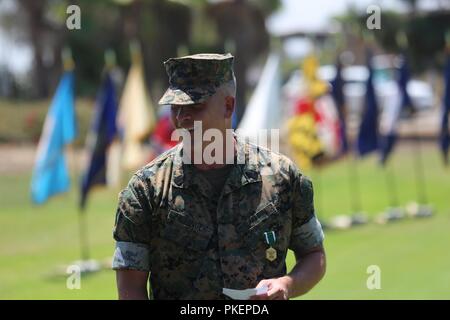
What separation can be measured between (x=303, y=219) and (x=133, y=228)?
0.65 m

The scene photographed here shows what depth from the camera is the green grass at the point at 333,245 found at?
10961 mm

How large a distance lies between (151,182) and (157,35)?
34139mm

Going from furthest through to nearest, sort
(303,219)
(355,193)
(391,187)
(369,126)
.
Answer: (391,187) < (355,193) < (369,126) < (303,219)

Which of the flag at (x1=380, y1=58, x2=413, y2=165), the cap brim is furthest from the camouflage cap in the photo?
the flag at (x1=380, y1=58, x2=413, y2=165)

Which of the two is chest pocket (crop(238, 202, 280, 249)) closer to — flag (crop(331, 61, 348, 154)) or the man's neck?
the man's neck

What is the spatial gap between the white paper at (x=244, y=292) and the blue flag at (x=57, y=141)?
10337 mm

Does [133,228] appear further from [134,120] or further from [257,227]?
[134,120]

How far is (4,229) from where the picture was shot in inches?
696

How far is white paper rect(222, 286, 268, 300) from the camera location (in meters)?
3.32

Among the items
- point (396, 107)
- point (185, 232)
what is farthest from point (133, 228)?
point (396, 107)

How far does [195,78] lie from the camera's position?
345cm

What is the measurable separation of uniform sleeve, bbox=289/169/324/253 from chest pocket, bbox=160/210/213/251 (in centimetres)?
34

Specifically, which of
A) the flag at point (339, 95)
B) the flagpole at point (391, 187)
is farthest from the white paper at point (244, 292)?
the flagpole at point (391, 187)

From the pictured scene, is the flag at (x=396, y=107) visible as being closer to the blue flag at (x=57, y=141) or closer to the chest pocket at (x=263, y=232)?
the blue flag at (x=57, y=141)
